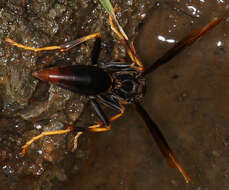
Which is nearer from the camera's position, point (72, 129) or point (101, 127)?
point (72, 129)

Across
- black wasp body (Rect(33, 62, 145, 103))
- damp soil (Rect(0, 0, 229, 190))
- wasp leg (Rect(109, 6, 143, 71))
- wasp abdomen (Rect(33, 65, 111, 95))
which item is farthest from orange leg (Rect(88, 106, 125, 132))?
wasp leg (Rect(109, 6, 143, 71))

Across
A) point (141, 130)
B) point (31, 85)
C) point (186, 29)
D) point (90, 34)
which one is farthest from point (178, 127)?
point (31, 85)

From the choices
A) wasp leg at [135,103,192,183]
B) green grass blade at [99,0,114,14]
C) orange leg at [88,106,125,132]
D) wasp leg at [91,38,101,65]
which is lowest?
wasp leg at [135,103,192,183]

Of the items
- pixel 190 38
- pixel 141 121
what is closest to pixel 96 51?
pixel 190 38

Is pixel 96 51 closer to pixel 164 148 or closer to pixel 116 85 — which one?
pixel 116 85

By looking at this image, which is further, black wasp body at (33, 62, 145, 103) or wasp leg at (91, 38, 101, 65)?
wasp leg at (91, 38, 101, 65)

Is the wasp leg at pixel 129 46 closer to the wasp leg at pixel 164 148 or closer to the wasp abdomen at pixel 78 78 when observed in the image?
the wasp abdomen at pixel 78 78

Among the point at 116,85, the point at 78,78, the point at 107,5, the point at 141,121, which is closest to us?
the point at 78,78

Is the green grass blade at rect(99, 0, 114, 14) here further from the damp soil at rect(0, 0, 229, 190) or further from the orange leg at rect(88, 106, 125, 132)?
the orange leg at rect(88, 106, 125, 132)

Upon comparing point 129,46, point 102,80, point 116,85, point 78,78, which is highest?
point 129,46

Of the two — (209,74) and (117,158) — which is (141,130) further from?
(209,74)
